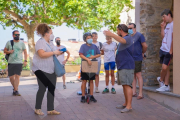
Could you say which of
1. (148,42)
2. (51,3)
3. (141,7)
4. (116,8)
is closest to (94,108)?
(148,42)

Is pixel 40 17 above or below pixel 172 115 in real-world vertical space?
above

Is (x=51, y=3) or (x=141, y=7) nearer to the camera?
(x=141, y=7)

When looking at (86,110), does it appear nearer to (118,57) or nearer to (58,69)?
(58,69)

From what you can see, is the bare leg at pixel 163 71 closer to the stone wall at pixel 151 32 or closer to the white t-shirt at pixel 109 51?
the stone wall at pixel 151 32

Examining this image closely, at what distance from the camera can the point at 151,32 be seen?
24.7 feet

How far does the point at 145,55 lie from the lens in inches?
281

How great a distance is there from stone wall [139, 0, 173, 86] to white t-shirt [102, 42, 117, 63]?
104 cm

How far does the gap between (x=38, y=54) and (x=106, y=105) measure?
7.10 ft

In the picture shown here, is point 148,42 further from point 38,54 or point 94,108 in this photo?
point 38,54

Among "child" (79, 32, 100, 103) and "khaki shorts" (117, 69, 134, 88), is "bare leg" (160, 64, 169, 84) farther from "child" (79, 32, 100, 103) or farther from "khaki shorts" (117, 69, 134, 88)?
"child" (79, 32, 100, 103)

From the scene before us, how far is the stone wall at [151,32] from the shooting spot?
750 cm

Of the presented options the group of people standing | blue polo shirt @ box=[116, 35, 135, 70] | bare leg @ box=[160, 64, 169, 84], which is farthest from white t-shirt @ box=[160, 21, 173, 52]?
blue polo shirt @ box=[116, 35, 135, 70]

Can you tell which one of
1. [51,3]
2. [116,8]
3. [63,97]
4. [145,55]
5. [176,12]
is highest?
[51,3]

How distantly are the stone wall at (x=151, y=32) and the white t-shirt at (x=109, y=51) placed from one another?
3.40ft
